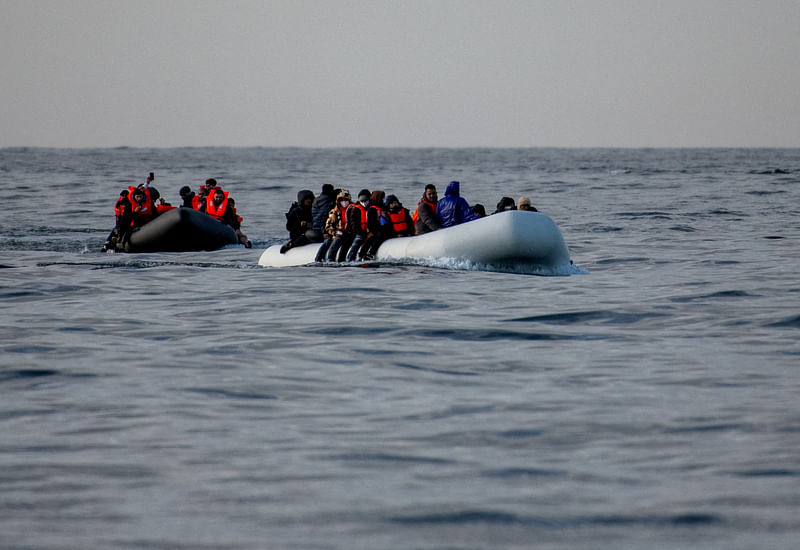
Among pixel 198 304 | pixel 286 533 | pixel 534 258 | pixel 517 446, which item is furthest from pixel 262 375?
pixel 534 258

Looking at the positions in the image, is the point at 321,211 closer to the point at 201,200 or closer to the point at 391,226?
the point at 391,226

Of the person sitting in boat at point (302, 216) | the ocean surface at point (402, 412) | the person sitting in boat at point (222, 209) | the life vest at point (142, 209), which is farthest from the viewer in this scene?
the person sitting in boat at point (222, 209)

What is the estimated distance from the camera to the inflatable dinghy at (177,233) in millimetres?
23797

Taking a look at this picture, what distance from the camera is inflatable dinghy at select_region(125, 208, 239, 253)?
23797 millimetres

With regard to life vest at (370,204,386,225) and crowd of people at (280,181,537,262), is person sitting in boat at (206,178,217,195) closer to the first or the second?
crowd of people at (280,181,537,262)

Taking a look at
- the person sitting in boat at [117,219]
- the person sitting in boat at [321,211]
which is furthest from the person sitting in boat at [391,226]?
the person sitting in boat at [117,219]

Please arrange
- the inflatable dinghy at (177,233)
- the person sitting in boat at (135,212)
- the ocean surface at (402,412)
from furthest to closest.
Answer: the person sitting in boat at (135,212), the inflatable dinghy at (177,233), the ocean surface at (402,412)

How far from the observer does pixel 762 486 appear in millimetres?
6453

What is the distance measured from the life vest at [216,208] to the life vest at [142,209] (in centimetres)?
125

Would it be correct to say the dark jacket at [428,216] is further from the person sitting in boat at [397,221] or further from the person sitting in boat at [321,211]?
the person sitting in boat at [321,211]

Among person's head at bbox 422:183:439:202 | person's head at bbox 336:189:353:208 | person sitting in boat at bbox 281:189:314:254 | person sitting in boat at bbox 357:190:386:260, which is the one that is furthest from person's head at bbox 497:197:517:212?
person sitting in boat at bbox 281:189:314:254

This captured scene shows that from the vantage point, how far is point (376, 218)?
19688 mm

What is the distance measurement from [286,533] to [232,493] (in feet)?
2.62

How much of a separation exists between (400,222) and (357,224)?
819mm
